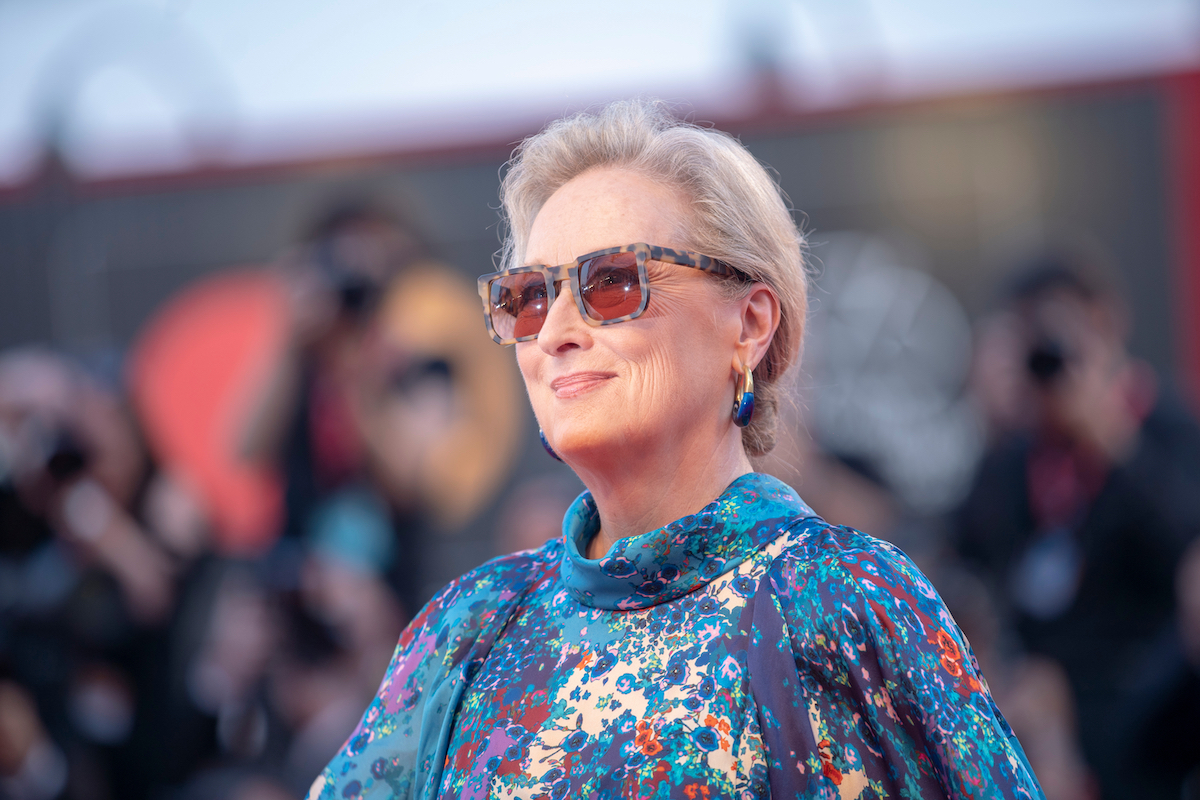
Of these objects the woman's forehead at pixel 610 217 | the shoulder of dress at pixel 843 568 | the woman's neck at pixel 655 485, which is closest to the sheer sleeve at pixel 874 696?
the shoulder of dress at pixel 843 568

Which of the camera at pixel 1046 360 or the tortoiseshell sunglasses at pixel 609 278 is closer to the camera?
the tortoiseshell sunglasses at pixel 609 278

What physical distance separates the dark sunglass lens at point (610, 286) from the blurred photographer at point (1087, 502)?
3633mm

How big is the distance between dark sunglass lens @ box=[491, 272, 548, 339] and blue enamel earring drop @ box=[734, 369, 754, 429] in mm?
290

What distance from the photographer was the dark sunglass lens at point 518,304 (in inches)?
59.8

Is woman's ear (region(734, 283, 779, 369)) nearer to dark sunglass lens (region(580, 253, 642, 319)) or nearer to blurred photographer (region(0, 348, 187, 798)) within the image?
dark sunglass lens (region(580, 253, 642, 319))

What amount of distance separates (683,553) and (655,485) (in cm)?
13

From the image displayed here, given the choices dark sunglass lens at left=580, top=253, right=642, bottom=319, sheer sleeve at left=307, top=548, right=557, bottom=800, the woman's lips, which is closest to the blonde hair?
dark sunglass lens at left=580, top=253, right=642, bottom=319

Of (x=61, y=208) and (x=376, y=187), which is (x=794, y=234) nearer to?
(x=376, y=187)

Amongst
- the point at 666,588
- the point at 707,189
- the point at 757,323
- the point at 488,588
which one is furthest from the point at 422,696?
the point at 707,189

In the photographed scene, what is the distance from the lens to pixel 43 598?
5660 millimetres

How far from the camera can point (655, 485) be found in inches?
58.9

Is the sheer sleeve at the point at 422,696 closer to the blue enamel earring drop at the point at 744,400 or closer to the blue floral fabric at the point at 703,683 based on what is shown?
the blue floral fabric at the point at 703,683

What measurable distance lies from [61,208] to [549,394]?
5.35 meters

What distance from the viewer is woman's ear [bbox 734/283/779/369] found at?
153cm
